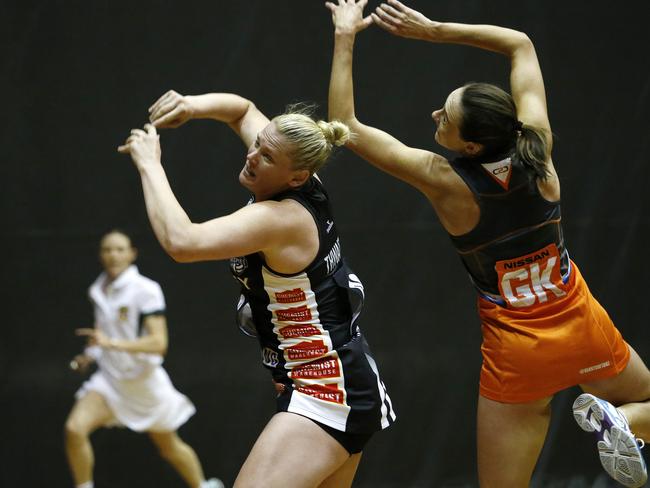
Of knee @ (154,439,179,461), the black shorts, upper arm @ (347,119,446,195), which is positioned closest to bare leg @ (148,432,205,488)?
knee @ (154,439,179,461)

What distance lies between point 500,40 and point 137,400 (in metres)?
2.38

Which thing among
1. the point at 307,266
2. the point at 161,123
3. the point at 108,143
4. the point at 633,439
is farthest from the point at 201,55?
the point at 633,439

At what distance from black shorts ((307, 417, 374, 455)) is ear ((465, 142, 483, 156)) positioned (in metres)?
0.91

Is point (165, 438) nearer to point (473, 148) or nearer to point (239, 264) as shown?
point (239, 264)

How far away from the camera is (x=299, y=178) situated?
2.71 meters

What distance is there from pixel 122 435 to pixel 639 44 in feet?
10.6

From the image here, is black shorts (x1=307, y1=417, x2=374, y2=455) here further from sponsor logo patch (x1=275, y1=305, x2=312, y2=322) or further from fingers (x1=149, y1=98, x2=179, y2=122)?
fingers (x1=149, y1=98, x2=179, y2=122)

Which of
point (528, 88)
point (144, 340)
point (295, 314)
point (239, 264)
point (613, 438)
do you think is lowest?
point (613, 438)

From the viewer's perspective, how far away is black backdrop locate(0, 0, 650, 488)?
14.5 ft

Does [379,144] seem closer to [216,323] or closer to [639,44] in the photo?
[216,323]

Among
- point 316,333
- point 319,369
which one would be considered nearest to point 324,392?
point 319,369

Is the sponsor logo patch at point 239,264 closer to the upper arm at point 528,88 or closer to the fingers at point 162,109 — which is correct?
the fingers at point 162,109

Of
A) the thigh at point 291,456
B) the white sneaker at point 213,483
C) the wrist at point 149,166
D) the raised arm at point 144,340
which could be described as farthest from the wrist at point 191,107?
the white sneaker at point 213,483

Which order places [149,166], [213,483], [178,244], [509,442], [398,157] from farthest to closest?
[213,483]
[509,442]
[398,157]
[149,166]
[178,244]
